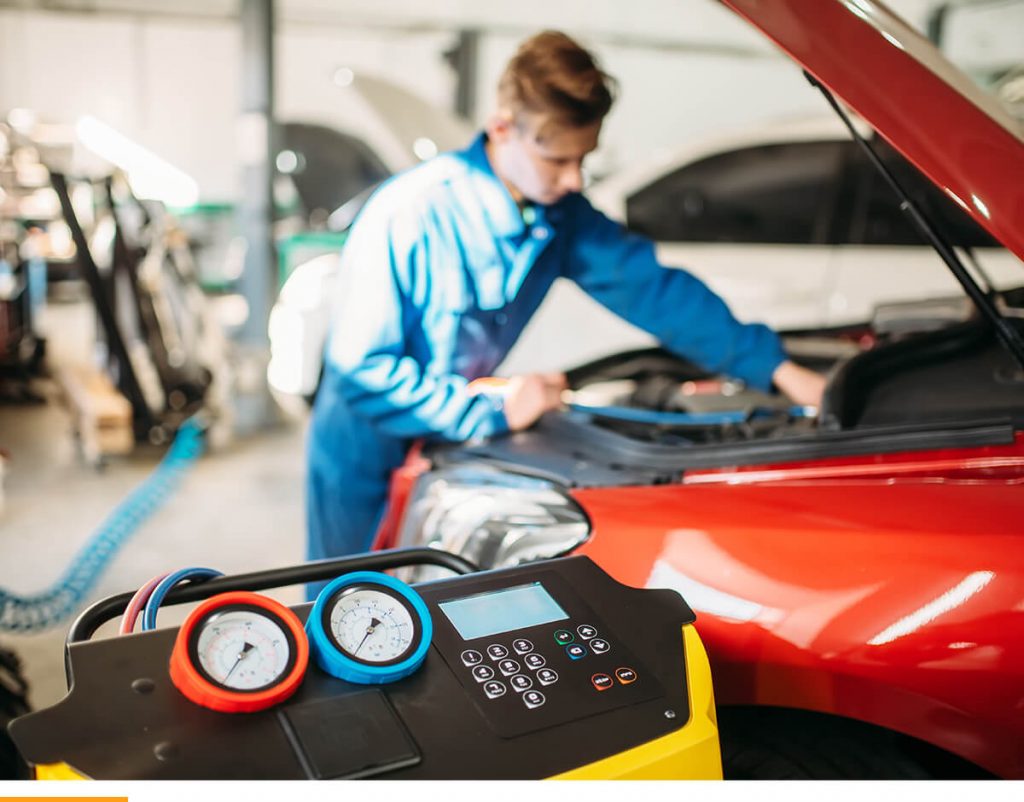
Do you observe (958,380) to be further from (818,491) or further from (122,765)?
(122,765)

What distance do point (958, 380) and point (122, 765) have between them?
1187mm

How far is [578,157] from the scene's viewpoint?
4.35 ft

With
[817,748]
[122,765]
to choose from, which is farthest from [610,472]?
[122,765]

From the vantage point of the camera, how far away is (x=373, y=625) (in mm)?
669

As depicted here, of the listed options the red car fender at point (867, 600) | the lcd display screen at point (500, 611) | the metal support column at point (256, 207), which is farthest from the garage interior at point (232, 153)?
the lcd display screen at point (500, 611)

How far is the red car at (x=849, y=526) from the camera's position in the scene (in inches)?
30.7

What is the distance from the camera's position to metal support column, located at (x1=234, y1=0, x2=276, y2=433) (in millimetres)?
3904

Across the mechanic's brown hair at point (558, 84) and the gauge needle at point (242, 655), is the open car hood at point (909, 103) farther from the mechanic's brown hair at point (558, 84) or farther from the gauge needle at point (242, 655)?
the gauge needle at point (242, 655)

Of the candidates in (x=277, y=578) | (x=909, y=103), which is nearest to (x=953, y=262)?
(x=909, y=103)

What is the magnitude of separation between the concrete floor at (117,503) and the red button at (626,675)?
154 cm

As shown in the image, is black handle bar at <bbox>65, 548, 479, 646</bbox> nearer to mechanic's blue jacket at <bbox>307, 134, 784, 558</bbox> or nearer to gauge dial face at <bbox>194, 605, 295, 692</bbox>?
gauge dial face at <bbox>194, 605, 295, 692</bbox>

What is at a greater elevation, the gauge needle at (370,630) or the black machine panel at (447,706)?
the gauge needle at (370,630)

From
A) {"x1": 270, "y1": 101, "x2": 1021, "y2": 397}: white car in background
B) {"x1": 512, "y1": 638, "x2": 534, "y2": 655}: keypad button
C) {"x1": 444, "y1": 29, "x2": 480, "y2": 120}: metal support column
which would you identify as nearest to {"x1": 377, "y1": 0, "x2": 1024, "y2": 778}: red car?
{"x1": 512, "y1": 638, "x2": 534, "y2": 655}: keypad button

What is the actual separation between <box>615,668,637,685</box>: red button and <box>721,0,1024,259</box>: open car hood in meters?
0.50
